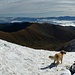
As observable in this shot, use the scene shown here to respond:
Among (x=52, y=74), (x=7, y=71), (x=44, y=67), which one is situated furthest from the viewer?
(x=44, y=67)

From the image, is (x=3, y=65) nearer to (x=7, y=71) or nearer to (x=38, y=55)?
(x=7, y=71)

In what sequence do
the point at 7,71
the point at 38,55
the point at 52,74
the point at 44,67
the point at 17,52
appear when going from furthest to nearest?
the point at 38,55, the point at 17,52, the point at 44,67, the point at 52,74, the point at 7,71

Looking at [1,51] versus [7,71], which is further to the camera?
[1,51]

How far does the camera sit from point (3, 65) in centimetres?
1761

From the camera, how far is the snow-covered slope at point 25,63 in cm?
1780

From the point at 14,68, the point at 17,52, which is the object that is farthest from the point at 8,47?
the point at 14,68

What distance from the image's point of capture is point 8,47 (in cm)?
2162

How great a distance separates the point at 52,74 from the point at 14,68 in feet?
9.51

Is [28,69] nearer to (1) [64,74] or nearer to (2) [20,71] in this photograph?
(2) [20,71]

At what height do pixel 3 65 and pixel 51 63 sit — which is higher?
pixel 3 65

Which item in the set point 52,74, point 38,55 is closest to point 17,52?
point 38,55

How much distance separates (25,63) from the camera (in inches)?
771

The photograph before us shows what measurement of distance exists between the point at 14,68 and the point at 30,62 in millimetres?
2577

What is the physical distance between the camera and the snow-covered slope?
58.4ft
